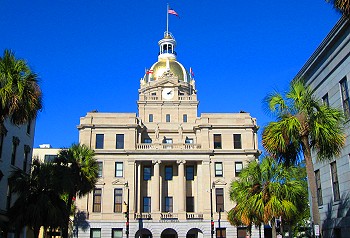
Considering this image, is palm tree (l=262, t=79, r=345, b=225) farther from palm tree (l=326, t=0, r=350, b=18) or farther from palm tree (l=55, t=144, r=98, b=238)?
palm tree (l=55, t=144, r=98, b=238)

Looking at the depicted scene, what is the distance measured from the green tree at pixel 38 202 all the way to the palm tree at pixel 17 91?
11.2 metres

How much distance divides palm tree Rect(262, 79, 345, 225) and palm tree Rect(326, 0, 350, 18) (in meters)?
8.27

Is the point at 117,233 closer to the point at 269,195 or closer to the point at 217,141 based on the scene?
the point at 217,141

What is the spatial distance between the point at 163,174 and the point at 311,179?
147ft

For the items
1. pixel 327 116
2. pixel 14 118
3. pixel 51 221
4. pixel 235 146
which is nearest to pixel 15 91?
pixel 14 118

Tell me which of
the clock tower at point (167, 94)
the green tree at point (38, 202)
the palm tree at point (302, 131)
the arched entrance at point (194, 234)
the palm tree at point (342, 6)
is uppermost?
the clock tower at point (167, 94)

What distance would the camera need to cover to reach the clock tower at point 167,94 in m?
73.0

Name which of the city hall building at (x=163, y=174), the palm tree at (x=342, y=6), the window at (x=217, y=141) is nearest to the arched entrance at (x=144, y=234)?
the city hall building at (x=163, y=174)

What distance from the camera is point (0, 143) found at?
36250 millimetres

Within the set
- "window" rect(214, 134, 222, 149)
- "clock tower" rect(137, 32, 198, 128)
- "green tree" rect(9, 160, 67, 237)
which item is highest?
"clock tower" rect(137, 32, 198, 128)

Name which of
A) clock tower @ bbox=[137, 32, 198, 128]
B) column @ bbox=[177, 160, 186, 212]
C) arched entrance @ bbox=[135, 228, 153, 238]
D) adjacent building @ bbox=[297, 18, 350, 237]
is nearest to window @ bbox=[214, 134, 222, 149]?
column @ bbox=[177, 160, 186, 212]

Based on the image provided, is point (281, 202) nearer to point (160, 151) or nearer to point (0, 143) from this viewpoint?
point (0, 143)

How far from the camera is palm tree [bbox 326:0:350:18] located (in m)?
14.7

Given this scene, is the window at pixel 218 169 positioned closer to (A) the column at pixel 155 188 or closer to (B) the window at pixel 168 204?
(B) the window at pixel 168 204
